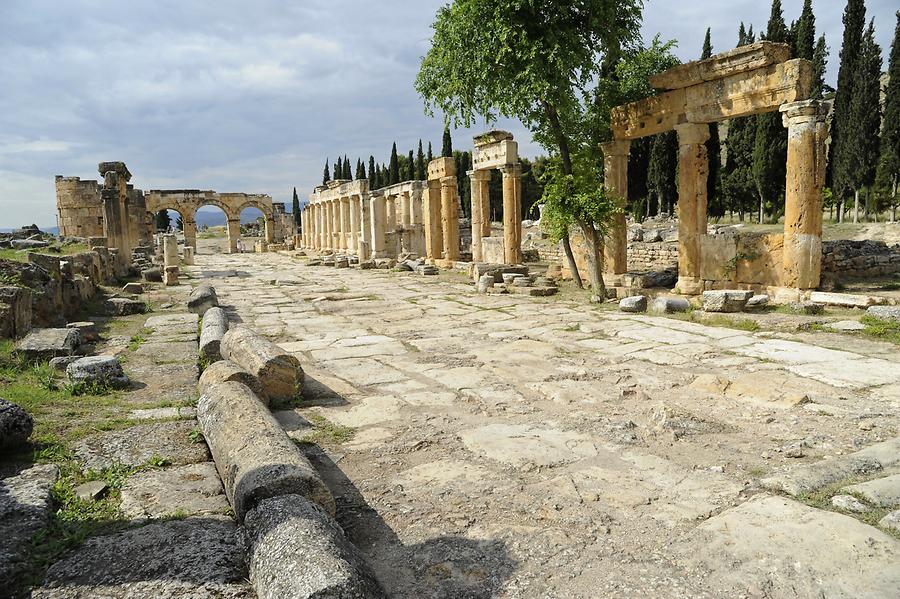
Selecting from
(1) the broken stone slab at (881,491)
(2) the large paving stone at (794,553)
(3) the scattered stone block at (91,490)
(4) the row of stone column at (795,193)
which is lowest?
(2) the large paving stone at (794,553)

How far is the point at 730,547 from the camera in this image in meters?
3.10

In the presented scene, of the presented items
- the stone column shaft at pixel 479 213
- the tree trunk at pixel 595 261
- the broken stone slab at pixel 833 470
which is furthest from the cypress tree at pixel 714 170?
the broken stone slab at pixel 833 470

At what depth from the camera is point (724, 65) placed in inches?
446


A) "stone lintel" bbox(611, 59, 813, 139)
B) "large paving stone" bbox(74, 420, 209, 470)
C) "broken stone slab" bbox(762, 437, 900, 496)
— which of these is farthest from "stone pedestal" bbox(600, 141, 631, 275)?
"large paving stone" bbox(74, 420, 209, 470)

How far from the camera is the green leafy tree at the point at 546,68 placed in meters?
11.5

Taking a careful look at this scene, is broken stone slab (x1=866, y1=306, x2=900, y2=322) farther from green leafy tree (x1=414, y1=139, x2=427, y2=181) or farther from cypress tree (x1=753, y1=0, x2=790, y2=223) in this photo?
green leafy tree (x1=414, y1=139, x2=427, y2=181)

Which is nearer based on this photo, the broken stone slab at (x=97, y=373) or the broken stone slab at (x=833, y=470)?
the broken stone slab at (x=833, y=470)

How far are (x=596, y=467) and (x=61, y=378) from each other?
5263 mm

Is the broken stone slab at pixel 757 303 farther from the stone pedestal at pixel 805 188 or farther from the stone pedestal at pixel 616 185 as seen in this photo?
the stone pedestal at pixel 616 185

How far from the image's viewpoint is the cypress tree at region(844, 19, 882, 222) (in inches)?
1094

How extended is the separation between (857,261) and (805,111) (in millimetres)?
5199

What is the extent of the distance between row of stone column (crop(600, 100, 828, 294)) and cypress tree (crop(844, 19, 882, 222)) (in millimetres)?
21609

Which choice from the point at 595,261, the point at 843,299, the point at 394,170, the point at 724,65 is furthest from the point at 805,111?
the point at 394,170

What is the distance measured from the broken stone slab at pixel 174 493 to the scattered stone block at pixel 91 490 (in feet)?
0.40
